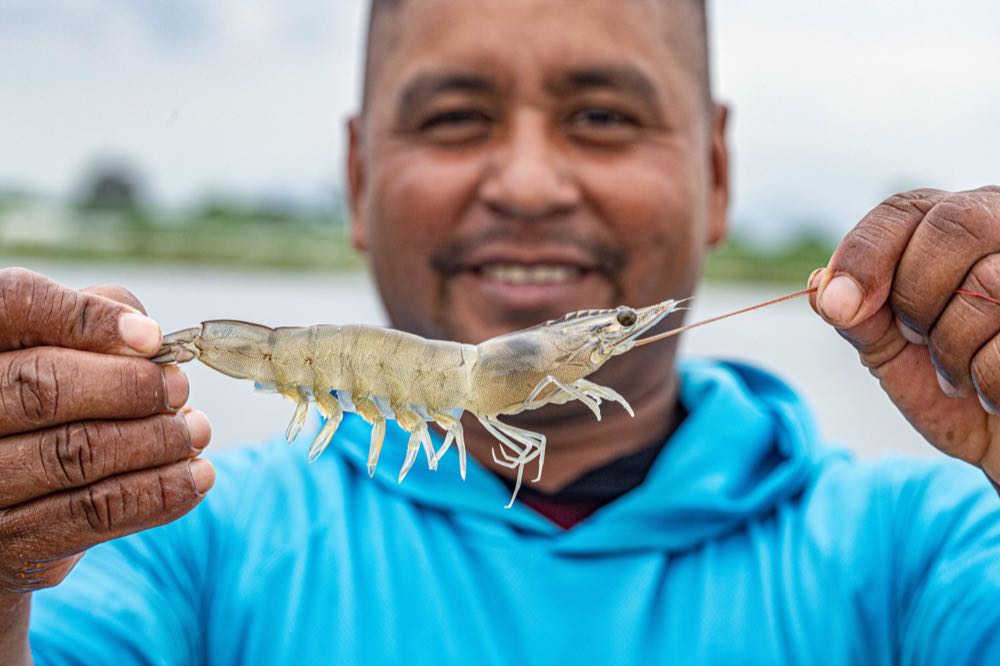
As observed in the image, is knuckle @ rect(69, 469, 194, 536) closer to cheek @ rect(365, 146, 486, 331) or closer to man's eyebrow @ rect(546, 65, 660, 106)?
cheek @ rect(365, 146, 486, 331)

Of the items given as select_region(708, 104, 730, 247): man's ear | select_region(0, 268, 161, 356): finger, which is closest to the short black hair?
select_region(708, 104, 730, 247): man's ear

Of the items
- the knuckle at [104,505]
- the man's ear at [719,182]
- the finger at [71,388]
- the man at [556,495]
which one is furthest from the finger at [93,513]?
the man's ear at [719,182]

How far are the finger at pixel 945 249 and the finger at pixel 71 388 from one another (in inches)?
42.9

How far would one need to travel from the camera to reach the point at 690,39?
7.29 ft

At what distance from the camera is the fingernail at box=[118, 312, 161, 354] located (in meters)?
1.23

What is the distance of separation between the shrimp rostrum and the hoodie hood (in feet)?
1.64

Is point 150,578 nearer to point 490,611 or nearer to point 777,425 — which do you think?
point 490,611

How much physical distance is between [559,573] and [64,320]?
3.71 feet

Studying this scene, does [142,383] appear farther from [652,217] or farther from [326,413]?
[652,217]

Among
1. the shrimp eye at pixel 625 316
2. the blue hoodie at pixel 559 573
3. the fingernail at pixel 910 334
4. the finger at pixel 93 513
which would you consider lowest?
the blue hoodie at pixel 559 573

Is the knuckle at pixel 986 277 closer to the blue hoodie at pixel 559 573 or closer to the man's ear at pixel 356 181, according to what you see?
the blue hoodie at pixel 559 573

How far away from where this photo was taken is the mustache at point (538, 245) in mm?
2000

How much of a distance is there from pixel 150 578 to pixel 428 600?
572 mm

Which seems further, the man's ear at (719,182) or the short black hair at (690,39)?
the man's ear at (719,182)
